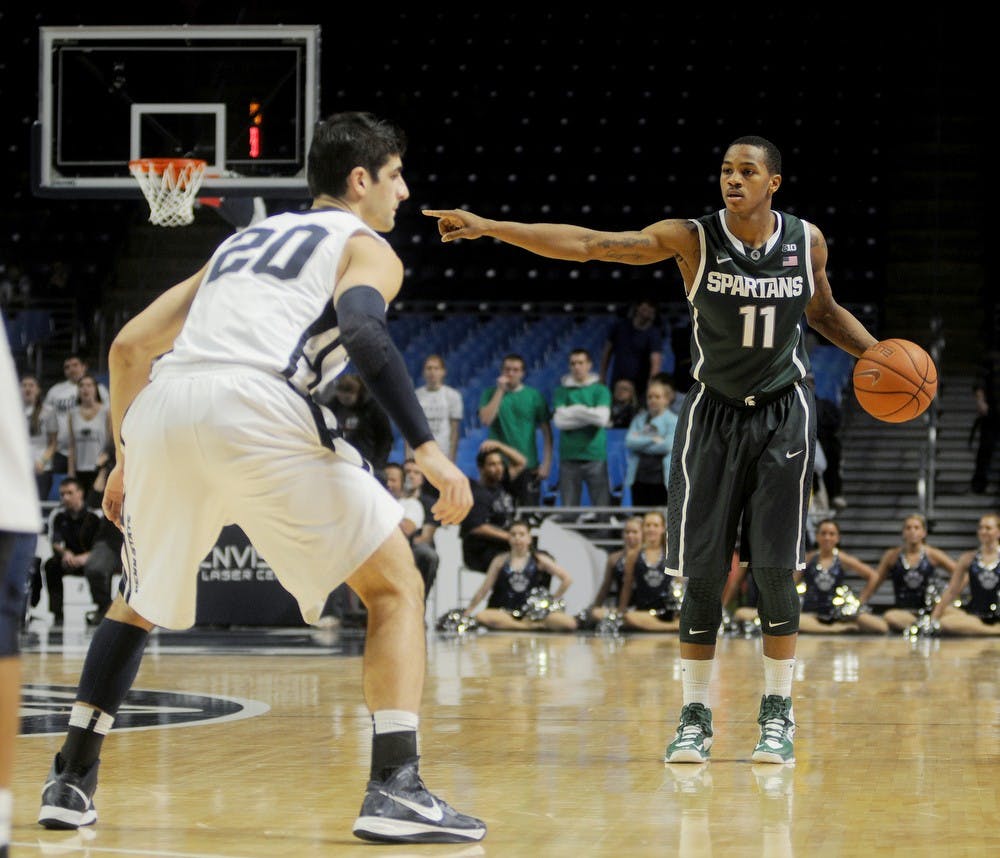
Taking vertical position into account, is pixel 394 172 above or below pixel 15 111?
below

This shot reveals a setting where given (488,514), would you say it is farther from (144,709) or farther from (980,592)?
(144,709)

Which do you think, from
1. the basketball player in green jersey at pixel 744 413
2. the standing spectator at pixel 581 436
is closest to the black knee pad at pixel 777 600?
the basketball player in green jersey at pixel 744 413

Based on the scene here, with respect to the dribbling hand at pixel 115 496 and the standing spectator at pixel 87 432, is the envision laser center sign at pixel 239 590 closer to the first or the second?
the standing spectator at pixel 87 432

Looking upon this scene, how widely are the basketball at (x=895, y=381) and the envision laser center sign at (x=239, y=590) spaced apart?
21.0 feet

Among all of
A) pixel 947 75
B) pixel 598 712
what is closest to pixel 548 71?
pixel 947 75

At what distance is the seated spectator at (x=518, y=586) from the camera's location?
12.6 meters

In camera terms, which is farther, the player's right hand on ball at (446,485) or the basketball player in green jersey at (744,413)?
the basketball player in green jersey at (744,413)

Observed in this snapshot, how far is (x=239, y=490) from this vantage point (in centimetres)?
367

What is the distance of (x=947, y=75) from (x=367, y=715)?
1774 cm

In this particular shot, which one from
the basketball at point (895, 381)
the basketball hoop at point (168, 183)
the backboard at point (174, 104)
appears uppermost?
the backboard at point (174, 104)

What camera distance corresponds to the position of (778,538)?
16.8 feet

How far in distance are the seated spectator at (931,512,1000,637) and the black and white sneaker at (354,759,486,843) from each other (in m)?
9.19

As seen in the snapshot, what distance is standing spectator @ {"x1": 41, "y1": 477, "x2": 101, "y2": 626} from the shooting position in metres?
12.9

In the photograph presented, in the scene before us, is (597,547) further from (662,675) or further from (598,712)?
(598,712)
